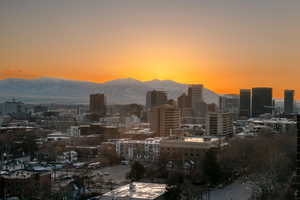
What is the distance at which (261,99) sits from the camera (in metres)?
26.0

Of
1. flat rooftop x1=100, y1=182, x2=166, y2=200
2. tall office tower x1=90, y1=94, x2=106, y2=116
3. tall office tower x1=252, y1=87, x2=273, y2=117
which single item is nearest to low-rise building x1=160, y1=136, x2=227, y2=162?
flat rooftop x1=100, y1=182, x2=166, y2=200

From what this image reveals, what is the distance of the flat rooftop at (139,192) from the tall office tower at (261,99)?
65.8 feet

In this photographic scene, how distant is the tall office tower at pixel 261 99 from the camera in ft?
83.5

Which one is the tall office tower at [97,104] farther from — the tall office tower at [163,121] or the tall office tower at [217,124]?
the tall office tower at [217,124]

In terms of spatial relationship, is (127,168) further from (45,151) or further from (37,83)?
(37,83)

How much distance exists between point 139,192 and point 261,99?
21551mm

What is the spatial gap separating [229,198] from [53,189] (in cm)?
264

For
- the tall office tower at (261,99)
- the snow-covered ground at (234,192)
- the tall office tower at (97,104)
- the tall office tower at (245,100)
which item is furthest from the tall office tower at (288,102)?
the snow-covered ground at (234,192)

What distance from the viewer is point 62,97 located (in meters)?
39.7

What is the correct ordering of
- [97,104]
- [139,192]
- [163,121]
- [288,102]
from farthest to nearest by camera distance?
[97,104]
[288,102]
[163,121]
[139,192]

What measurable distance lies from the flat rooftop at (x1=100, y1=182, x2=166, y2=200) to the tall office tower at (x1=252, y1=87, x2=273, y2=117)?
65.8 ft

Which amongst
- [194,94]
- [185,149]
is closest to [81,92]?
[194,94]

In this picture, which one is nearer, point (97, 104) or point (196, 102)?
point (97, 104)

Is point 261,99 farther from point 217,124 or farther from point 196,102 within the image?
point 217,124
